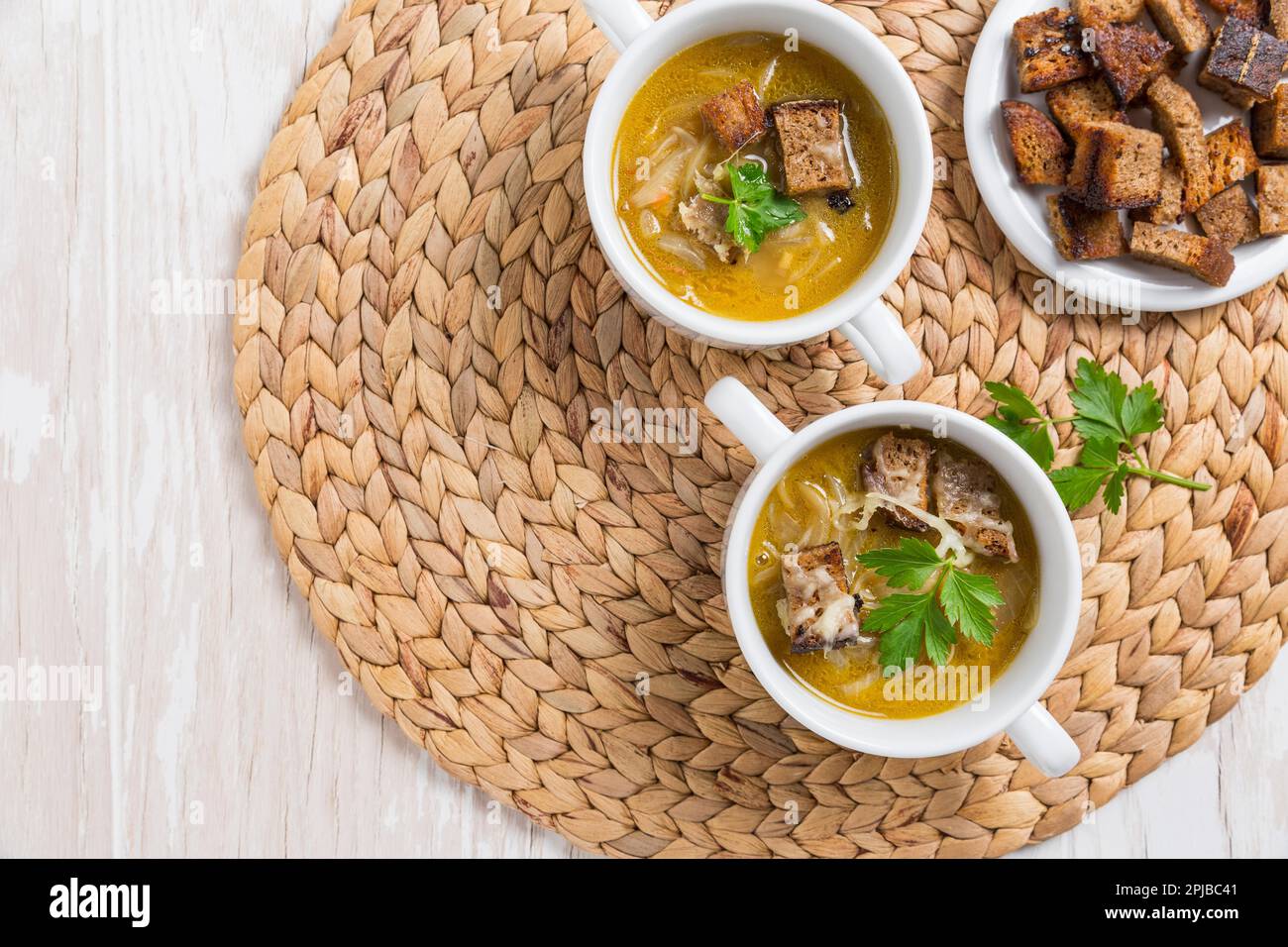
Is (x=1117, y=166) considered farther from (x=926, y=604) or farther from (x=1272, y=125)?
(x=926, y=604)

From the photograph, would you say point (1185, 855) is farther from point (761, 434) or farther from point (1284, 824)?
point (761, 434)

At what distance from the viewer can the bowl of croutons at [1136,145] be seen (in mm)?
1713

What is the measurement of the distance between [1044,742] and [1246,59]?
1.14 metres

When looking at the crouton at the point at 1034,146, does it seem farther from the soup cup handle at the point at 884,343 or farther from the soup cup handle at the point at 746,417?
the soup cup handle at the point at 746,417

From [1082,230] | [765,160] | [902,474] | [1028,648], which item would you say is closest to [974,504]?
[902,474]

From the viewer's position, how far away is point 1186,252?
1.71 meters

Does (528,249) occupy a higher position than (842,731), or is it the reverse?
(528,249)

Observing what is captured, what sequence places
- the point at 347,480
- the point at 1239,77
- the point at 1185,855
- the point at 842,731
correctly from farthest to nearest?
the point at 1185,855 < the point at 347,480 < the point at 1239,77 < the point at 842,731

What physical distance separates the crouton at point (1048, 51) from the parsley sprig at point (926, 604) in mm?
797

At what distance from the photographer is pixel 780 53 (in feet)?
5.28

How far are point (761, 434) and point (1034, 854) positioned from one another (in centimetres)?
98

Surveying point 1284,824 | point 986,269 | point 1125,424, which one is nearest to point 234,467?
point 986,269

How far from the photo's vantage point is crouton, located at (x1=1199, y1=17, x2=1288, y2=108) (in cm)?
171

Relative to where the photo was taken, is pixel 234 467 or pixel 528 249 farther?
pixel 234 467
